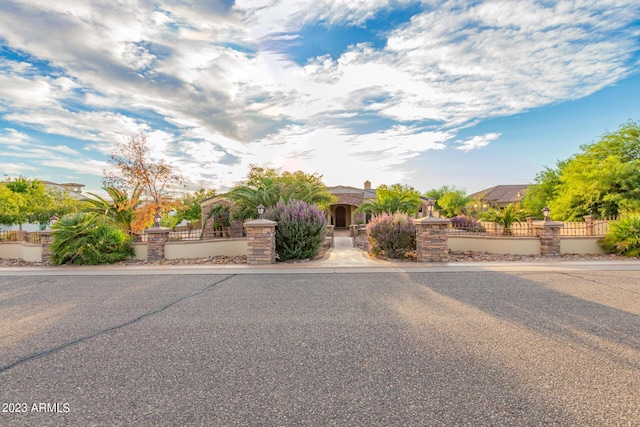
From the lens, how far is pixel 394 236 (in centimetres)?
1050

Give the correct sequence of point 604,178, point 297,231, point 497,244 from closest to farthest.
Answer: point 297,231
point 497,244
point 604,178

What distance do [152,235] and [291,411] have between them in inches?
404

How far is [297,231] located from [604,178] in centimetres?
1827

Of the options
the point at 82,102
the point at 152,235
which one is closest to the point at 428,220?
the point at 152,235

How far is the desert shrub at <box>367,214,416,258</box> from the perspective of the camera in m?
10.5

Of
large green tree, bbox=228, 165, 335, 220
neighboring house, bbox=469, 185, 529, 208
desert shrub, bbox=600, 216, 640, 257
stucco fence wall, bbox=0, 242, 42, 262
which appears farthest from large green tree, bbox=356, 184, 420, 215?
neighboring house, bbox=469, 185, 529, 208

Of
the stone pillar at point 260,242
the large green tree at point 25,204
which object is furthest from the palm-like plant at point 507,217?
the large green tree at point 25,204

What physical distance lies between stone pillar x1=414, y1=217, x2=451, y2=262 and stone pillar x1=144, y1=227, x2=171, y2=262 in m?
9.19

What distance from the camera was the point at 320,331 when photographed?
4.20 m

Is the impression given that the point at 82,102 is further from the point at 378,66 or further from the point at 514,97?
the point at 514,97

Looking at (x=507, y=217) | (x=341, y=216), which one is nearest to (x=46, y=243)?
(x=507, y=217)

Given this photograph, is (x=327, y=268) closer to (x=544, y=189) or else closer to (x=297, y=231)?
(x=297, y=231)

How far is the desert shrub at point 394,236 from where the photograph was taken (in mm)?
10477

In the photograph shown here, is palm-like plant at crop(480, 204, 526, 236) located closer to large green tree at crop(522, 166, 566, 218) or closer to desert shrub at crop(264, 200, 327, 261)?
desert shrub at crop(264, 200, 327, 261)
